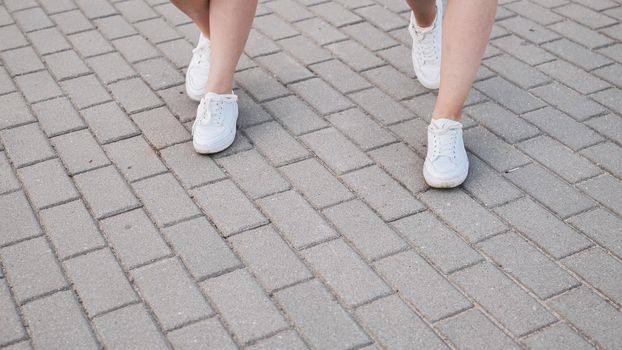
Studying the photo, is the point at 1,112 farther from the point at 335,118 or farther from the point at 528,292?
the point at 528,292

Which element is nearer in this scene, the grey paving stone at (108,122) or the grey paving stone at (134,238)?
the grey paving stone at (134,238)

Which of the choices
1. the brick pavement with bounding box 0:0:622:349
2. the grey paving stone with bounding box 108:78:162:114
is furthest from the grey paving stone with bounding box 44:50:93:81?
the grey paving stone with bounding box 108:78:162:114

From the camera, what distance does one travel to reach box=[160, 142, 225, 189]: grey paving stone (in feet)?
9.31

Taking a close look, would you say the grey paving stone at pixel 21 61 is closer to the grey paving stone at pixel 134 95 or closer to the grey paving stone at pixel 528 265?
the grey paving stone at pixel 134 95

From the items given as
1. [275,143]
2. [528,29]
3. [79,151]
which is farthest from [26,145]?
[528,29]

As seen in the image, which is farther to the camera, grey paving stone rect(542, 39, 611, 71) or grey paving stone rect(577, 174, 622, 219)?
grey paving stone rect(542, 39, 611, 71)

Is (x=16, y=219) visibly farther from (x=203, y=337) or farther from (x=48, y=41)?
(x=48, y=41)

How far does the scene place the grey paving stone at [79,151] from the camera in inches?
115

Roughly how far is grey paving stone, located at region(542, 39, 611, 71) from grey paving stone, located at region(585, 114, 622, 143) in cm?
45

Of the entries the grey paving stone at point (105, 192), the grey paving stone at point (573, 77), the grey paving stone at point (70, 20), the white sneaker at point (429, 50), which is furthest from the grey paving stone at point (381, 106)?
the grey paving stone at point (70, 20)

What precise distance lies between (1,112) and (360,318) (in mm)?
1909

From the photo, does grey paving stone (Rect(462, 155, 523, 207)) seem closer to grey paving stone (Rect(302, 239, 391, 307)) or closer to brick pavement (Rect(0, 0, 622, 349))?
brick pavement (Rect(0, 0, 622, 349))

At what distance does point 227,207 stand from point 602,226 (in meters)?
1.27

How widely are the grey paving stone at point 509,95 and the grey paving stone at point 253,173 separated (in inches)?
42.8
